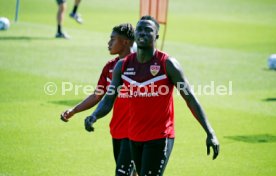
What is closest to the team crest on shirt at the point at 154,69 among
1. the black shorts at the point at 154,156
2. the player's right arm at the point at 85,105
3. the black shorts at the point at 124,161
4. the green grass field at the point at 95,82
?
the black shorts at the point at 154,156

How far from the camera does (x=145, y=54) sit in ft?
28.8

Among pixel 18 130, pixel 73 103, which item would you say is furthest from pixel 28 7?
pixel 18 130

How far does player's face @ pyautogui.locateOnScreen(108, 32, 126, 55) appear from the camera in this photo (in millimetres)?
10125

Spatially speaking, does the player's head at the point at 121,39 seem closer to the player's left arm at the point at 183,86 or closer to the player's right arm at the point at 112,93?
the player's right arm at the point at 112,93

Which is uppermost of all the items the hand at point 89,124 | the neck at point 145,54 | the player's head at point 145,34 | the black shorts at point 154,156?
the player's head at point 145,34

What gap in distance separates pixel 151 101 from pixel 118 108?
3.52ft

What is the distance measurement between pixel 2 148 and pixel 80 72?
8.97 m

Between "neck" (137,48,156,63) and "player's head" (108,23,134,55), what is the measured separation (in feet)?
4.38

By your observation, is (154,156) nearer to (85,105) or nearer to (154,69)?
(154,69)

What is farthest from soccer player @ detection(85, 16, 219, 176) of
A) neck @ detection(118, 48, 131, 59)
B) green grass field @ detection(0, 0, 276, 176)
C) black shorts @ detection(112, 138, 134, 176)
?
green grass field @ detection(0, 0, 276, 176)

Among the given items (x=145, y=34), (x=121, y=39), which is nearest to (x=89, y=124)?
(x=145, y=34)

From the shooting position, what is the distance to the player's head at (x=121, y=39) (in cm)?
1013

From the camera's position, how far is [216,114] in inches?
690

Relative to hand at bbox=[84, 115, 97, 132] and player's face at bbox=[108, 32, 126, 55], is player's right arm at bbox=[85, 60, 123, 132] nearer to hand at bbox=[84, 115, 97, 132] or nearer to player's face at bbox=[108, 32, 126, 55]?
hand at bbox=[84, 115, 97, 132]
